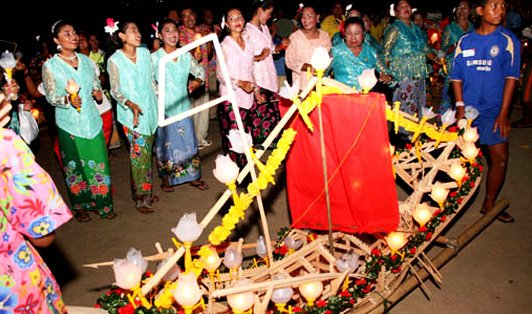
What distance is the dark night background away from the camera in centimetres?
1101

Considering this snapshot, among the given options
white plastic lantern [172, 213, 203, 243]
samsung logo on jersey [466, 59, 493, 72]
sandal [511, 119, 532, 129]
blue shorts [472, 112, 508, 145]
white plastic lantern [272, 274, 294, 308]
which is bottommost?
sandal [511, 119, 532, 129]

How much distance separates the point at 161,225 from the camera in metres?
4.65

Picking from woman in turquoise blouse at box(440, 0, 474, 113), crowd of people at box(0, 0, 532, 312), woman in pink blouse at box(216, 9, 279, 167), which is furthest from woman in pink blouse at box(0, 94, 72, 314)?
woman in turquoise blouse at box(440, 0, 474, 113)

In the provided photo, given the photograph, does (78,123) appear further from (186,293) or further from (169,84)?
(186,293)

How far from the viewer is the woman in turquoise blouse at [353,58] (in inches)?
188

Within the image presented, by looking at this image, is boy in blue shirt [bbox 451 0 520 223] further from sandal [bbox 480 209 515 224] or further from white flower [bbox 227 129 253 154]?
white flower [bbox 227 129 253 154]

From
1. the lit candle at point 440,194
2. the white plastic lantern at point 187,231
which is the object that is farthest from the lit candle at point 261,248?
the lit candle at point 440,194

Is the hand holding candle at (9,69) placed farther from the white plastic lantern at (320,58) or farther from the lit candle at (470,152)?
the lit candle at (470,152)

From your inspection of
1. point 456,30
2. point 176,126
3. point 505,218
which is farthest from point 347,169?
point 456,30

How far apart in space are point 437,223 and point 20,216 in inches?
96.7

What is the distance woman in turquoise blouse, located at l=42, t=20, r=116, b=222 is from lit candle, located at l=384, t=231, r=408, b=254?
2.88 meters

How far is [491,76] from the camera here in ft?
13.1

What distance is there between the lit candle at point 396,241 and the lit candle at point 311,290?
0.65m

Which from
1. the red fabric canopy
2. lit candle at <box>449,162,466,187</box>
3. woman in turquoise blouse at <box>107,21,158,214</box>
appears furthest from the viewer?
woman in turquoise blouse at <box>107,21,158,214</box>
